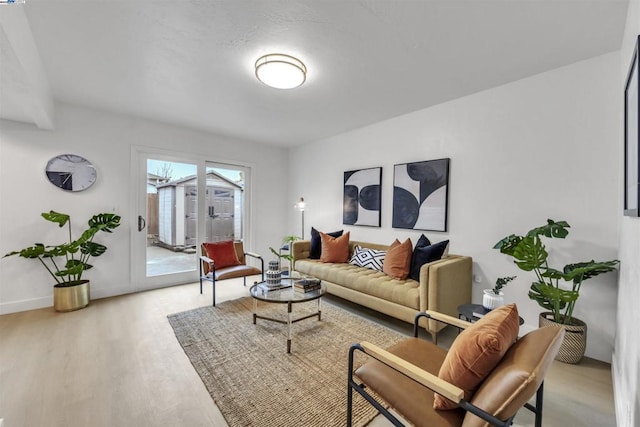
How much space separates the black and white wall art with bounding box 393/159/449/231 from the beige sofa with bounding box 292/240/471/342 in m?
0.56

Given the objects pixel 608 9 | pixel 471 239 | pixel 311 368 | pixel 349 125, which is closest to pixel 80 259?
pixel 311 368

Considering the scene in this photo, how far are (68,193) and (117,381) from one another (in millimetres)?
2738

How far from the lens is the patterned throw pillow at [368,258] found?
3434mm

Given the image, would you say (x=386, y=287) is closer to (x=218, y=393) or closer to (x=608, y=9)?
(x=218, y=393)

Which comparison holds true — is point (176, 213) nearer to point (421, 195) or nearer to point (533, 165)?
point (421, 195)

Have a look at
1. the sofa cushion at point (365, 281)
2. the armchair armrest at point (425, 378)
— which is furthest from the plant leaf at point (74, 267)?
the armchair armrest at point (425, 378)

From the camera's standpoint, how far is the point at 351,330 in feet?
8.74

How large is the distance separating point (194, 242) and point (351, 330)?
3.09 meters

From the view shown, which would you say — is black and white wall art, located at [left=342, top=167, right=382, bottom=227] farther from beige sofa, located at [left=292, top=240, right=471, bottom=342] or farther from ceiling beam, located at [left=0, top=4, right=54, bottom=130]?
ceiling beam, located at [left=0, top=4, right=54, bottom=130]

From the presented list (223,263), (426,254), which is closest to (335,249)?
(426,254)

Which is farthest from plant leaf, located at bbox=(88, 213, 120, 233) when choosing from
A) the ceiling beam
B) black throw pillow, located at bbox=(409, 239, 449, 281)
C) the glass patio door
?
black throw pillow, located at bbox=(409, 239, 449, 281)

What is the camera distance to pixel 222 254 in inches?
148

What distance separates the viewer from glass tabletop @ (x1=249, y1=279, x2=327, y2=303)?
2457mm

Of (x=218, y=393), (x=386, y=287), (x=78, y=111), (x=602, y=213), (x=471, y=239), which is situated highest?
(x=78, y=111)
